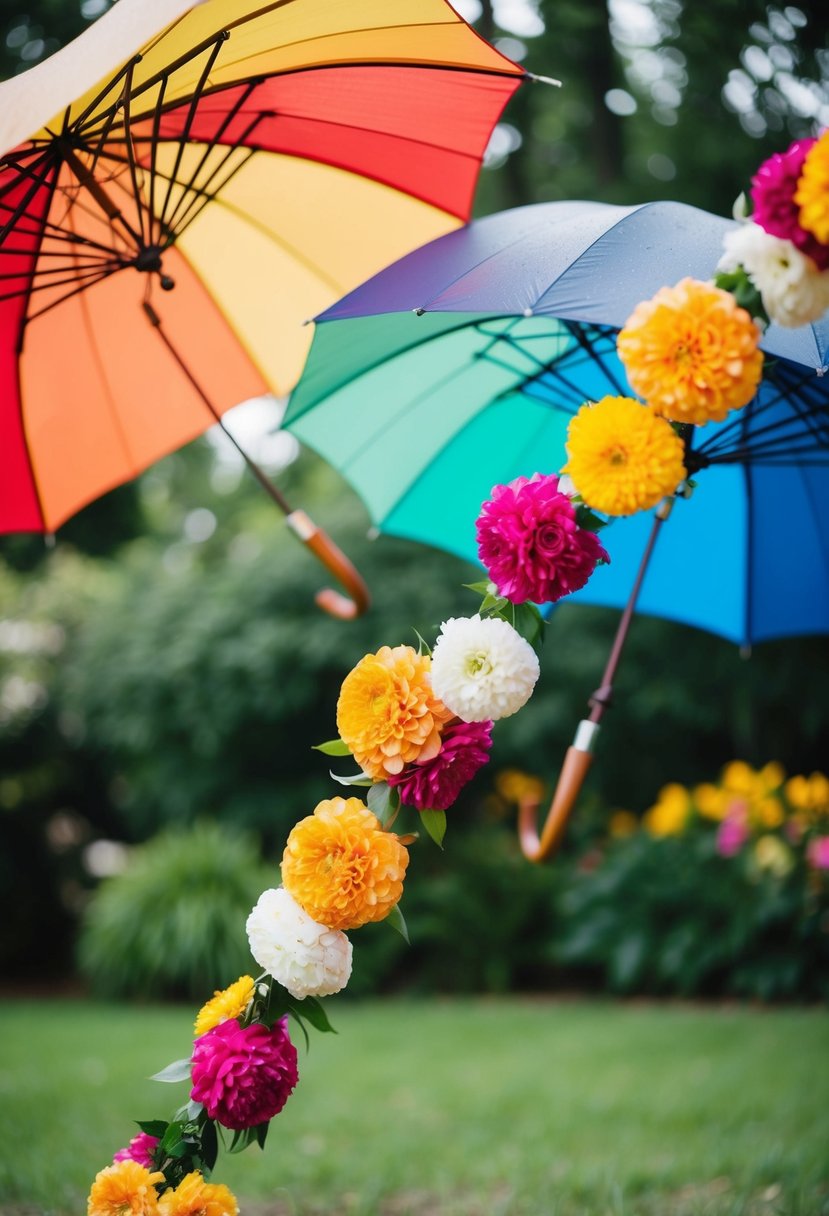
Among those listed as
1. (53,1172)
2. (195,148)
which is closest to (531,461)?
(195,148)

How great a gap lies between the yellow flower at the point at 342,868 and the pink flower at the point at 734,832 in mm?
4603

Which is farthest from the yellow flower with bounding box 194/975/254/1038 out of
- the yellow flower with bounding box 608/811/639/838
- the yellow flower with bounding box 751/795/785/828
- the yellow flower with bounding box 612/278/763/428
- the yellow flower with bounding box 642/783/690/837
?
the yellow flower with bounding box 608/811/639/838

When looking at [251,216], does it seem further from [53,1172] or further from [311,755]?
[311,755]

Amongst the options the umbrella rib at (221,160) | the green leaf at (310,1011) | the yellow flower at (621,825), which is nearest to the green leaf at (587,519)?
the green leaf at (310,1011)

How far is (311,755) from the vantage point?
25.9 ft

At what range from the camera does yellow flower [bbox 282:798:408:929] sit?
1.87 m

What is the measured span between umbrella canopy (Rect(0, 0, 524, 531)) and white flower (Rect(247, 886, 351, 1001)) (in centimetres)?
148

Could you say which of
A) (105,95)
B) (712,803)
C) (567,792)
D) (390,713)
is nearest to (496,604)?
(390,713)

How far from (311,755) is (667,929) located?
2.87m

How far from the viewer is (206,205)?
2914mm

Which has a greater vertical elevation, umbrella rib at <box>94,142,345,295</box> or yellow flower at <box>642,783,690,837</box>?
umbrella rib at <box>94,142,345,295</box>

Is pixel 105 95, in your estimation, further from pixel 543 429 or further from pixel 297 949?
pixel 297 949

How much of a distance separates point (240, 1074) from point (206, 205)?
7.33 ft

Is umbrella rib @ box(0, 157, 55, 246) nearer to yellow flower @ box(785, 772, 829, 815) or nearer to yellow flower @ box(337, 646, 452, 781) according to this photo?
yellow flower @ box(337, 646, 452, 781)
